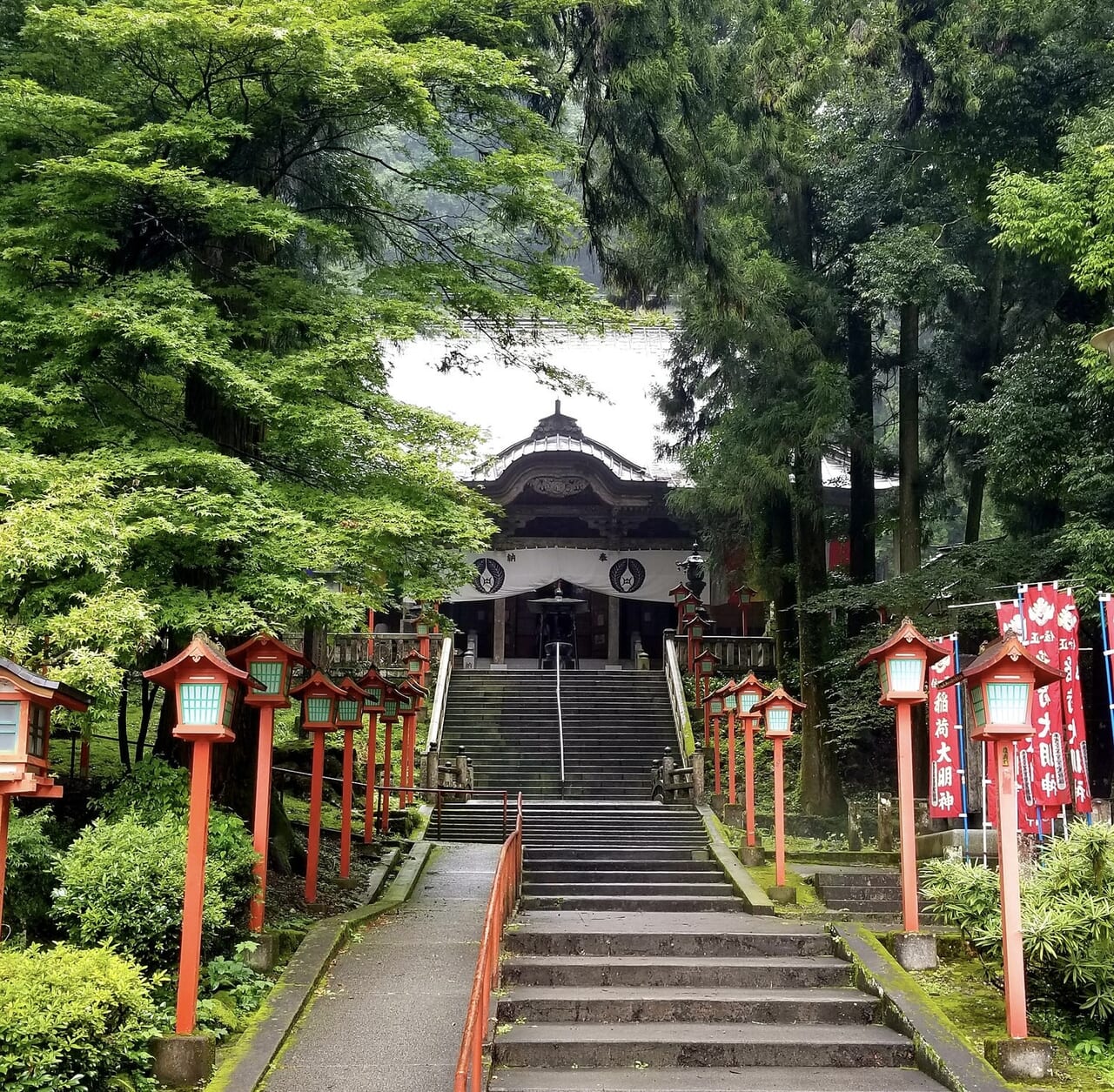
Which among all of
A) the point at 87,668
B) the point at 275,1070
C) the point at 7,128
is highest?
the point at 7,128

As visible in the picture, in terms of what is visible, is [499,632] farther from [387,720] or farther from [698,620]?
[387,720]

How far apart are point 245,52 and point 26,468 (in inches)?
143

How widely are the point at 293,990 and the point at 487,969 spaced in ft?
7.21

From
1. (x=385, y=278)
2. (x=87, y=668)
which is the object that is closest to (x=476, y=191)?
(x=385, y=278)

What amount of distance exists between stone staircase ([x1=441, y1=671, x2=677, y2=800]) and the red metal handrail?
25.9 ft

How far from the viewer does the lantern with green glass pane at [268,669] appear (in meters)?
9.23

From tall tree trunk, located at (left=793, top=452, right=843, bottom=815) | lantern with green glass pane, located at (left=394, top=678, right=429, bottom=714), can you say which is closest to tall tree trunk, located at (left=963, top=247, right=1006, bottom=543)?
A: tall tree trunk, located at (left=793, top=452, right=843, bottom=815)

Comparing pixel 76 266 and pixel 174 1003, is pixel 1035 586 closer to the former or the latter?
pixel 174 1003

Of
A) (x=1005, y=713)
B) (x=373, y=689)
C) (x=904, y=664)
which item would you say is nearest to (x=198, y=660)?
(x=1005, y=713)

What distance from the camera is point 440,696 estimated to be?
834 inches

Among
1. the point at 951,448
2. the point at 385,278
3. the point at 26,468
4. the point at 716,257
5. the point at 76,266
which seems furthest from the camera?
the point at 951,448

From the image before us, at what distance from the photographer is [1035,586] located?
11094mm

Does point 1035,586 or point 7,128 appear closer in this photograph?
point 7,128

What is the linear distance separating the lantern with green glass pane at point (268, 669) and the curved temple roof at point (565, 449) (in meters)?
16.1
